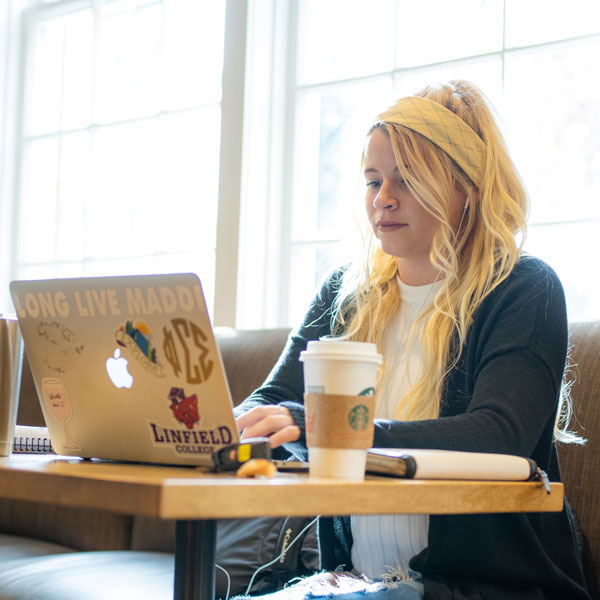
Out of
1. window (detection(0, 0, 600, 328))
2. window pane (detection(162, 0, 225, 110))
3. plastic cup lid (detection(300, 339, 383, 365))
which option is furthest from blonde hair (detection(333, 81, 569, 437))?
window pane (detection(162, 0, 225, 110))

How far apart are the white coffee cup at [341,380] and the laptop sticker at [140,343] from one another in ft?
0.55

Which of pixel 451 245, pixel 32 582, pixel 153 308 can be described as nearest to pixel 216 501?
pixel 153 308

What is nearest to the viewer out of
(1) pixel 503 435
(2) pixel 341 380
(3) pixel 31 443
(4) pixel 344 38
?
(2) pixel 341 380

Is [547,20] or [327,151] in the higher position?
[547,20]

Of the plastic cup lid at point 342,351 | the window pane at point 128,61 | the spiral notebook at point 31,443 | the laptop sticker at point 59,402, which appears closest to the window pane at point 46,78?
the window pane at point 128,61

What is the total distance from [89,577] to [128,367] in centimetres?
98

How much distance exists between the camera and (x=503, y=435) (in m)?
1.11

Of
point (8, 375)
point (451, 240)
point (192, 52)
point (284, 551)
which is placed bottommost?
point (284, 551)

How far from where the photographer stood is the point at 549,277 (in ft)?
4.43

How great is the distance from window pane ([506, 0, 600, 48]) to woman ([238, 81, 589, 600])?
80 centimetres

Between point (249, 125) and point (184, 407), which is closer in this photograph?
point (184, 407)

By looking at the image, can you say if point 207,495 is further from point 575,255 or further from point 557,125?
point 557,125

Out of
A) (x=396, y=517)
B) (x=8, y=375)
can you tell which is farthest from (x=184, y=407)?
(x=396, y=517)

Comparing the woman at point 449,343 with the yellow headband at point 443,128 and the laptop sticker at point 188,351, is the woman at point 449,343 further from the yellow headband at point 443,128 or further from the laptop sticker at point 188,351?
the laptop sticker at point 188,351
